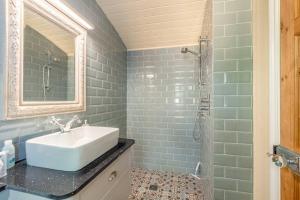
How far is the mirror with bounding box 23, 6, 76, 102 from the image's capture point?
1.19 metres

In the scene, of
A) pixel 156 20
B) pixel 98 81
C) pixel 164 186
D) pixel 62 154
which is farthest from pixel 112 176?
pixel 156 20

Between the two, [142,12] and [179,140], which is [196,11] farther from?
[179,140]

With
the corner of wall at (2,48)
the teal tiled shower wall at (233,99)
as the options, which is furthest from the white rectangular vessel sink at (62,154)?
the teal tiled shower wall at (233,99)

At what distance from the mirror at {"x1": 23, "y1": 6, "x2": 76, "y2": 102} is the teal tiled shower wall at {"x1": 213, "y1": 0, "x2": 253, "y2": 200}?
132 cm

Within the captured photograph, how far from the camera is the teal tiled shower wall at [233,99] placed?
4.33 ft

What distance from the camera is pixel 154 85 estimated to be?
2.76 metres

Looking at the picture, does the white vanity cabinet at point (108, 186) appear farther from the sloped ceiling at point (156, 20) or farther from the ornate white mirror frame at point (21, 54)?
the sloped ceiling at point (156, 20)

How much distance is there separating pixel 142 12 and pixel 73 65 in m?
1.13

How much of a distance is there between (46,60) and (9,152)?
74 centimetres

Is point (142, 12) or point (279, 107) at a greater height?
point (142, 12)

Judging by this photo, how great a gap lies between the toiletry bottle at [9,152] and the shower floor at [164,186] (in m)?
1.42

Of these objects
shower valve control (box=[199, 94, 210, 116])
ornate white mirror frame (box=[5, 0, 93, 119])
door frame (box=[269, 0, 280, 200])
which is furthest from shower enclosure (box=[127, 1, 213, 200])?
door frame (box=[269, 0, 280, 200])

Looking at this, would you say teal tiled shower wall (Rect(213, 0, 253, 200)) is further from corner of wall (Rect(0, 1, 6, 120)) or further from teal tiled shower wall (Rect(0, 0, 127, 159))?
corner of wall (Rect(0, 1, 6, 120))

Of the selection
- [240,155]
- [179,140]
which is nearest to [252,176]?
[240,155]
